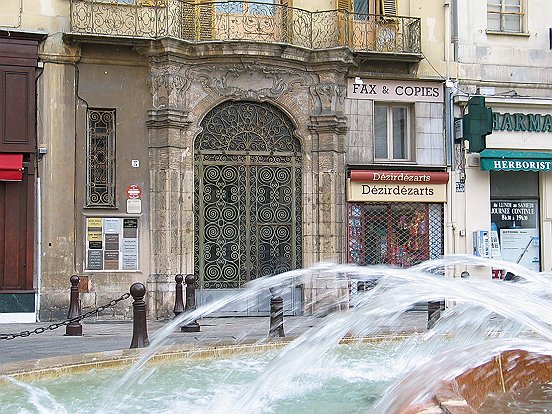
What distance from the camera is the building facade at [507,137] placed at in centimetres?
1798

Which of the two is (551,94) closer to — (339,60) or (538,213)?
(538,213)

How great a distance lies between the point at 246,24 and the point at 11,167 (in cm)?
524

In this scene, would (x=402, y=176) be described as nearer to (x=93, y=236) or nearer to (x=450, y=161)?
(x=450, y=161)

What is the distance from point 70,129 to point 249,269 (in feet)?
14.4

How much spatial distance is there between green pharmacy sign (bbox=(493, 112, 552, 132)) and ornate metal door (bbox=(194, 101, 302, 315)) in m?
4.52

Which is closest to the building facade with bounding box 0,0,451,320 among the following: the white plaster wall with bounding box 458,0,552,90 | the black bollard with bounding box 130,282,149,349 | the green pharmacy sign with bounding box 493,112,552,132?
the white plaster wall with bounding box 458,0,552,90

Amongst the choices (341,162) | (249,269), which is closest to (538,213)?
(341,162)

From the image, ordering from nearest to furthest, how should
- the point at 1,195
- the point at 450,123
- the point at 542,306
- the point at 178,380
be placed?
the point at 542,306 < the point at 178,380 < the point at 1,195 < the point at 450,123

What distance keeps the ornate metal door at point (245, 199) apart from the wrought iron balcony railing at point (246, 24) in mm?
1473

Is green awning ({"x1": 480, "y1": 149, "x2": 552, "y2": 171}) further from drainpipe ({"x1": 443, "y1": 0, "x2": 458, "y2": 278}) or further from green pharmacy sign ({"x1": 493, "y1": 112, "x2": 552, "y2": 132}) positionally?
drainpipe ({"x1": 443, "y1": 0, "x2": 458, "y2": 278})

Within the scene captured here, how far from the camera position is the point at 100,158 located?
53.0ft

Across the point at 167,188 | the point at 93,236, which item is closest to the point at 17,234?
the point at 93,236

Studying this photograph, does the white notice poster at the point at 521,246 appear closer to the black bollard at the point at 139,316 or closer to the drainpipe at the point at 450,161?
the drainpipe at the point at 450,161

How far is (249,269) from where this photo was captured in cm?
1678
